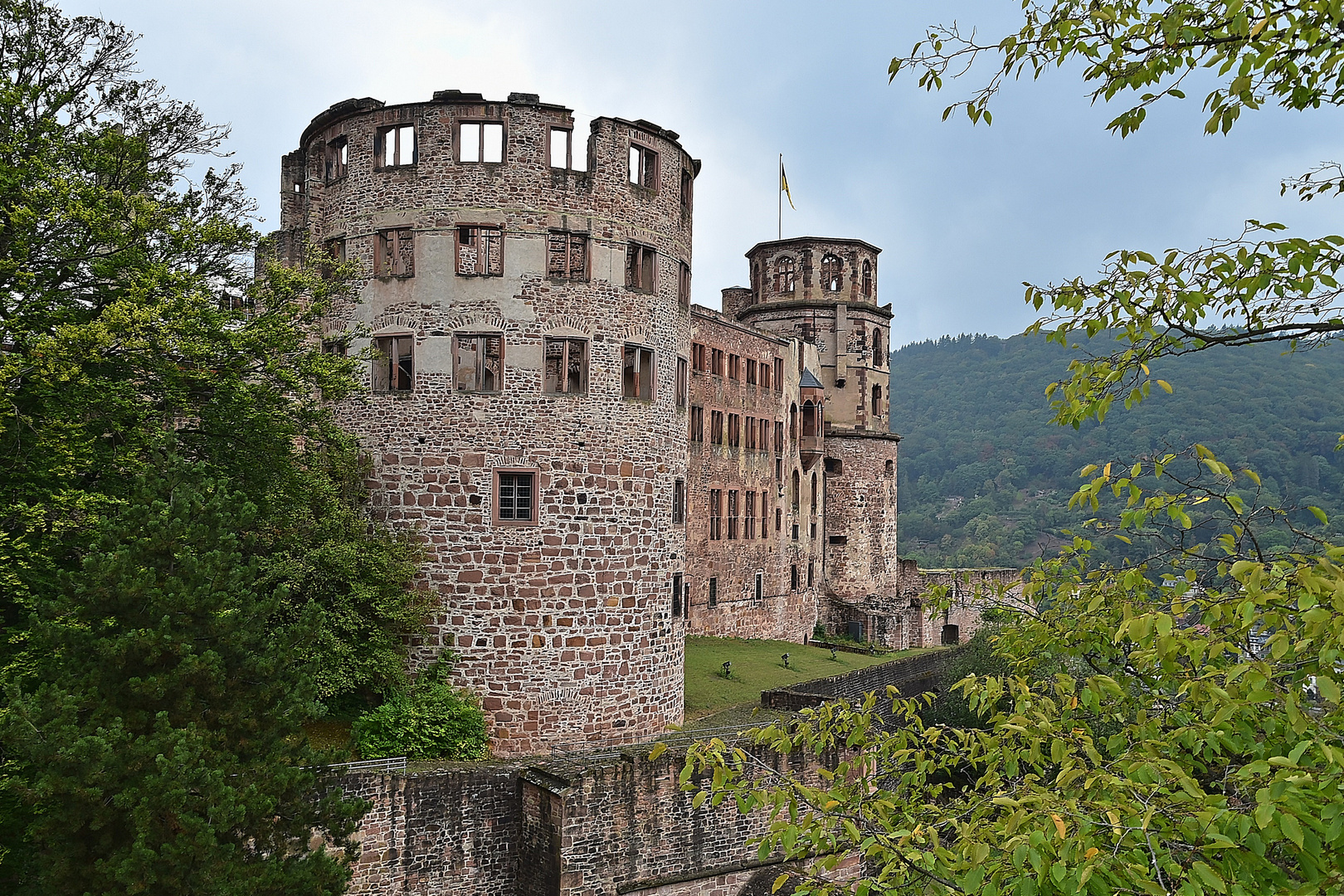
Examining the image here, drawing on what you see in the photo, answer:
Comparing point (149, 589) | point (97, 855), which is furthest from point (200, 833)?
point (149, 589)

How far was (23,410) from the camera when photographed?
14688 mm

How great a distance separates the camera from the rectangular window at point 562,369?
20.3 meters

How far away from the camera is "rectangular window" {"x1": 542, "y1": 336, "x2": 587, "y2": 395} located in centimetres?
2027

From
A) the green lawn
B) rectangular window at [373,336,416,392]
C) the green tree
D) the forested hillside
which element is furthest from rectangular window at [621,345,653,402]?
the forested hillside

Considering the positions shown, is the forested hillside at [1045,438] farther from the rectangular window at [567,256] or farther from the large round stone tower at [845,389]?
the rectangular window at [567,256]

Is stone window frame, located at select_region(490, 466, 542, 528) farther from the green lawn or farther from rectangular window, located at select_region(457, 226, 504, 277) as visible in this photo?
the green lawn

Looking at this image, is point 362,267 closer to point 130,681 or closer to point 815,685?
point 130,681

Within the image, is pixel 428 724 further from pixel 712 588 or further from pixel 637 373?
pixel 712 588

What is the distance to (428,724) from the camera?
1864cm

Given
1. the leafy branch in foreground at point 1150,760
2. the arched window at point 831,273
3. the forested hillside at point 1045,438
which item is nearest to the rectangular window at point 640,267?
the leafy branch in foreground at point 1150,760

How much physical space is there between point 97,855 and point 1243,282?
44.1 ft

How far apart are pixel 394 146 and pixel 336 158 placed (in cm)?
187

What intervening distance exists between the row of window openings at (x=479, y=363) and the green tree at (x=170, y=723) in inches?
256

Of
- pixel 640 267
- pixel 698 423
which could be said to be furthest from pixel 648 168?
pixel 698 423
